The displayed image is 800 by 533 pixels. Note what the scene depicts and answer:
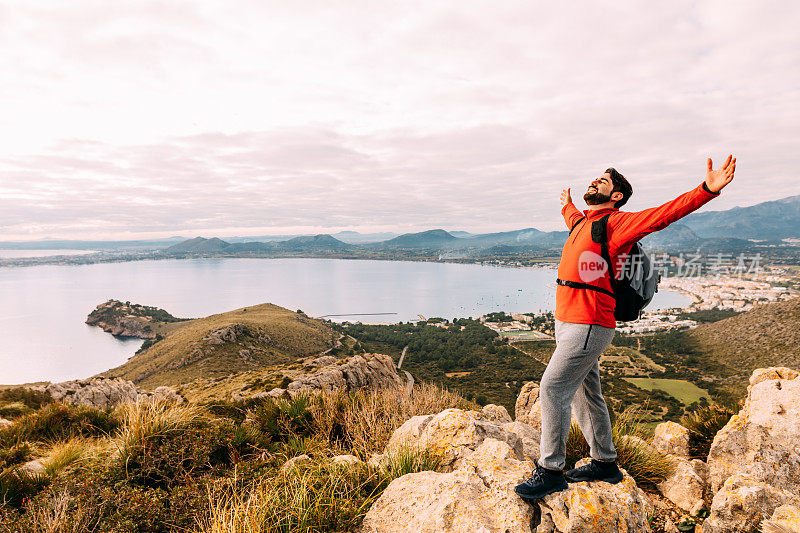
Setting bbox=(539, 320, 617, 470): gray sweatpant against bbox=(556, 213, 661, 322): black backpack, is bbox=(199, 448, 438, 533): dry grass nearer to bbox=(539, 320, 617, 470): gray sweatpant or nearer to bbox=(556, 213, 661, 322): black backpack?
bbox=(539, 320, 617, 470): gray sweatpant

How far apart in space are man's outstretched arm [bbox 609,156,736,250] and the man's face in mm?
254

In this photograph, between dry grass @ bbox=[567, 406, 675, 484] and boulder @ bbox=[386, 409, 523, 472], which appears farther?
dry grass @ bbox=[567, 406, 675, 484]

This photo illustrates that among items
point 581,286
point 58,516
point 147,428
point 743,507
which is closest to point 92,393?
point 147,428

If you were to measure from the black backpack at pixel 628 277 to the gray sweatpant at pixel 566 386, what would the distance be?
30cm

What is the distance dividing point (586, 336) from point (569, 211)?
5.35ft

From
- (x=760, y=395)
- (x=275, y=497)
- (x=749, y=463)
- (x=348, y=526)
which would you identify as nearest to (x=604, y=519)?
(x=348, y=526)

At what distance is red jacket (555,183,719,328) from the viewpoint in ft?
8.04

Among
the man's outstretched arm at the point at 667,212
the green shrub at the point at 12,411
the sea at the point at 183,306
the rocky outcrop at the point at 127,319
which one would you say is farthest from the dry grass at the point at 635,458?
the rocky outcrop at the point at 127,319

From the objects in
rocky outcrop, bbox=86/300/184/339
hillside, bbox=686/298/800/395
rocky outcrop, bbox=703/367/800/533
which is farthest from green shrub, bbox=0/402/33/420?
rocky outcrop, bbox=86/300/184/339

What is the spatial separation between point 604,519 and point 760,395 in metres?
5.33

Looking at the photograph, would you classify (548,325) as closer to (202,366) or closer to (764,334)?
(764,334)

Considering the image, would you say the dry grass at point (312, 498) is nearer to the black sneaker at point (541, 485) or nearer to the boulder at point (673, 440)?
the black sneaker at point (541, 485)

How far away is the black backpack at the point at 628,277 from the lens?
2797mm

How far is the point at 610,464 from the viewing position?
309 centimetres
